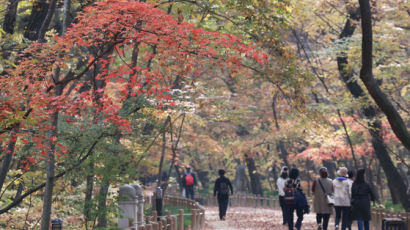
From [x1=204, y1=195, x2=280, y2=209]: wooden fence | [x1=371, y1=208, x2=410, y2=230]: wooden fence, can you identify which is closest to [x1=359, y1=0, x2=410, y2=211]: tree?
[x1=371, y1=208, x2=410, y2=230]: wooden fence

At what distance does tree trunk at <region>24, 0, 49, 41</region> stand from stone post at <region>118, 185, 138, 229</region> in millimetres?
4328

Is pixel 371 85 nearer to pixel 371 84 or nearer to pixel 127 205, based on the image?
pixel 371 84

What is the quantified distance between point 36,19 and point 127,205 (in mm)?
5060

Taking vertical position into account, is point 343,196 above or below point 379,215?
above

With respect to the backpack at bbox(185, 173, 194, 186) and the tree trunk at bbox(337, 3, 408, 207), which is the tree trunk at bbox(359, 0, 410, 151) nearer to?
the tree trunk at bbox(337, 3, 408, 207)

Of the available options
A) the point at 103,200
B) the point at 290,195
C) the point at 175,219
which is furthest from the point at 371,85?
the point at 175,219

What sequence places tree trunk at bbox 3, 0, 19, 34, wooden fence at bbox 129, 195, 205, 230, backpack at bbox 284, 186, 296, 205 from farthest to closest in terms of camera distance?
backpack at bbox 284, 186, 296, 205 < wooden fence at bbox 129, 195, 205, 230 < tree trunk at bbox 3, 0, 19, 34

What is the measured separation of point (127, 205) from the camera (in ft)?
36.4

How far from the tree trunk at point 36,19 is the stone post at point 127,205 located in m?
4.33

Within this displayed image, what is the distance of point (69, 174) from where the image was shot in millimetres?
10984

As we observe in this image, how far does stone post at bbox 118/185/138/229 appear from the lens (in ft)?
36.0

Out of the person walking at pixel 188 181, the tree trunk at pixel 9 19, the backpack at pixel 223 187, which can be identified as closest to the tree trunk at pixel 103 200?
the tree trunk at pixel 9 19

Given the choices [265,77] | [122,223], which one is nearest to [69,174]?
A: [122,223]

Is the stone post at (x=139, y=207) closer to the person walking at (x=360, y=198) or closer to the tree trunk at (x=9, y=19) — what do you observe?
the tree trunk at (x=9, y=19)
